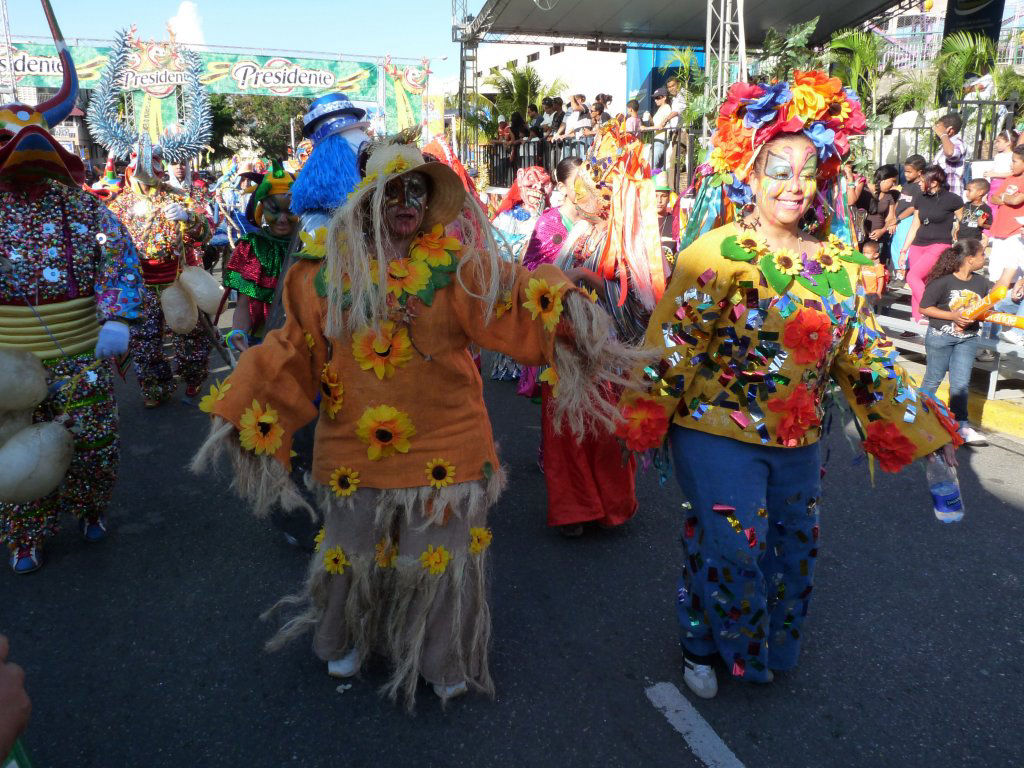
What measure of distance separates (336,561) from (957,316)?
4483 mm

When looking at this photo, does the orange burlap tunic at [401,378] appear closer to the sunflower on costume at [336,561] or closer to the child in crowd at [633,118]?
the sunflower on costume at [336,561]

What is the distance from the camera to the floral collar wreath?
8.29 ft

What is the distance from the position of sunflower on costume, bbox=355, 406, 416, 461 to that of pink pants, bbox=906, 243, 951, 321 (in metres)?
6.57

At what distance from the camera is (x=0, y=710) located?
1.04 metres

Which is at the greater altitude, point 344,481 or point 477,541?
point 344,481

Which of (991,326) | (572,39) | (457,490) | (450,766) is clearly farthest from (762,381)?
(572,39)

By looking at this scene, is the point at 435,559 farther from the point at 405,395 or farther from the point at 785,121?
the point at 785,121

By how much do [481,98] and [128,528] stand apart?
20628 mm

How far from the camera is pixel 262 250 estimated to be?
4.20 metres

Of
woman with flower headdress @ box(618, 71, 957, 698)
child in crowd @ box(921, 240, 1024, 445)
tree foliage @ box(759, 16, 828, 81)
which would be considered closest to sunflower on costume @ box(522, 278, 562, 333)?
woman with flower headdress @ box(618, 71, 957, 698)

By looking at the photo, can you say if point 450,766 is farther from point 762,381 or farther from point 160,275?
point 160,275

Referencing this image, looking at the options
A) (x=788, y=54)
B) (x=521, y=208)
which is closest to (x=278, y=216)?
(x=521, y=208)

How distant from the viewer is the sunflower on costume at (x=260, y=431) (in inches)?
95.4

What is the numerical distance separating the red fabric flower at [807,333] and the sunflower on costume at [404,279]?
1157 mm
